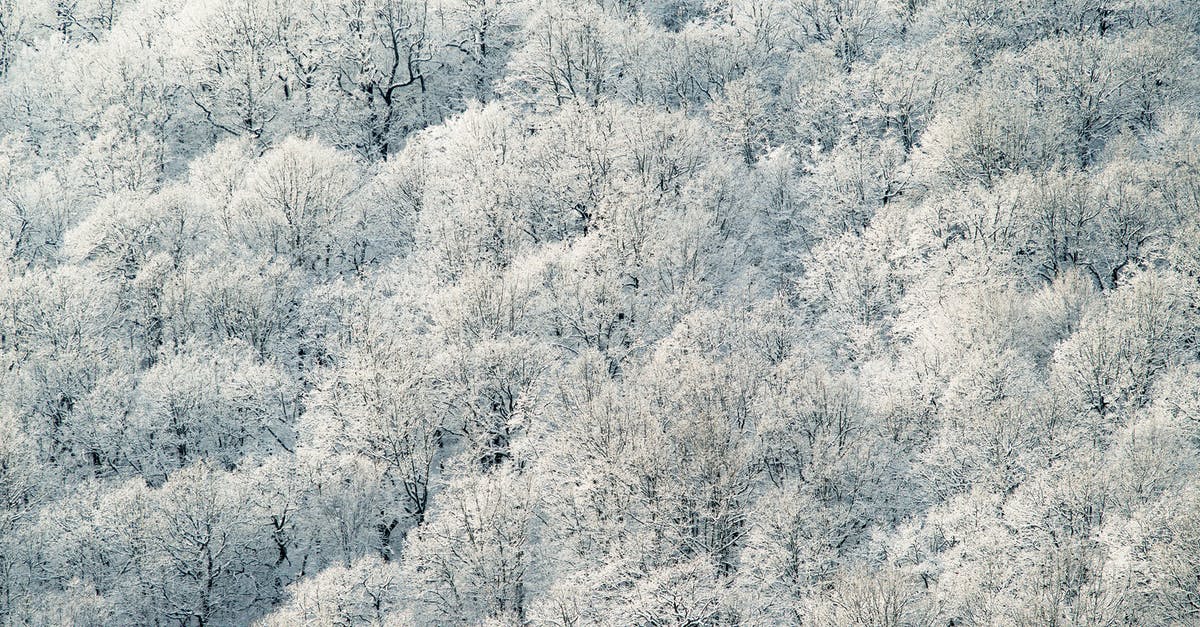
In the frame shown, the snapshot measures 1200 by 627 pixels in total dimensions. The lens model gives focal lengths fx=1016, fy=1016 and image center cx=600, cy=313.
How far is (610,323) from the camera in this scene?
75.6 meters

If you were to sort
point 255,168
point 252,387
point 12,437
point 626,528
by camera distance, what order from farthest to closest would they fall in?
point 255,168 < point 252,387 < point 12,437 < point 626,528

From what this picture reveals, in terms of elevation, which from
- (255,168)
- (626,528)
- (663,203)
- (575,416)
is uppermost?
(255,168)

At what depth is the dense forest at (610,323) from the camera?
58312 mm

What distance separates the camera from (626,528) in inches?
2391

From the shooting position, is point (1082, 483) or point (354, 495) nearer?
point (1082, 483)

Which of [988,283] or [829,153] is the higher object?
[829,153]

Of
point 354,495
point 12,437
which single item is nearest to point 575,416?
point 354,495

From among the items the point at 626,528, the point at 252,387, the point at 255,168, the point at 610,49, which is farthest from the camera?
the point at 610,49

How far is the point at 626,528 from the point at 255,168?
52016mm

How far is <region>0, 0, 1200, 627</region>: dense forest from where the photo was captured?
58312mm

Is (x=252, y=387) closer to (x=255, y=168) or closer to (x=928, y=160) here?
(x=255, y=168)


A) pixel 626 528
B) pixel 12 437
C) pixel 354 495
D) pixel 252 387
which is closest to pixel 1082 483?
pixel 626 528

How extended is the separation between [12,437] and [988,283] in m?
66.2

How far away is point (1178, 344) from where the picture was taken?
65.8 m
